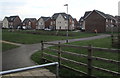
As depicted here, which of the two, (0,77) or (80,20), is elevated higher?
(80,20)

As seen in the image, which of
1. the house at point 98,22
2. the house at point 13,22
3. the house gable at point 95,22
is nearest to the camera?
the house at point 98,22

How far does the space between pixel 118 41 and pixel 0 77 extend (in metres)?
11.5

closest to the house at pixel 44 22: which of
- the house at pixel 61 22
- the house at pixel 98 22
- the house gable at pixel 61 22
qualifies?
the house at pixel 61 22

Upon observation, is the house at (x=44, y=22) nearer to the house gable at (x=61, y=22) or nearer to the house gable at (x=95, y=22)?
the house gable at (x=61, y=22)

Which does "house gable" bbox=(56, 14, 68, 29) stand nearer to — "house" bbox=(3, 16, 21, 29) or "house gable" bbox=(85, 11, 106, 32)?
"house gable" bbox=(85, 11, 106, 32)

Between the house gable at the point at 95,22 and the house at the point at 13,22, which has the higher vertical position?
the house at the point at 13,22

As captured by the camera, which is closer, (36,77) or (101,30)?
(36,77)

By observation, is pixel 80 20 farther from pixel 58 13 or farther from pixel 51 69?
pixel 51 69

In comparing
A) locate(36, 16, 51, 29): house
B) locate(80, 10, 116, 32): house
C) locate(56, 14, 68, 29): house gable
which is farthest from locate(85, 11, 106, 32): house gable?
locate(36, 16, 51, 29): house

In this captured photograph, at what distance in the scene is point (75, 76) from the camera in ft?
17.0

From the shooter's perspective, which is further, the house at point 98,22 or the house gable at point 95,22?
the house gable at point 95,22

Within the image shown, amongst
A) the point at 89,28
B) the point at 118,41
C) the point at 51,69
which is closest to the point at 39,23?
the point at 89,28

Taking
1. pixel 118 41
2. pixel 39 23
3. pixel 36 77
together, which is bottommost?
pixel 36 77

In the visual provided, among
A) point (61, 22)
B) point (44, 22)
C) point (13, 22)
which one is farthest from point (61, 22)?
point (13, 22)
